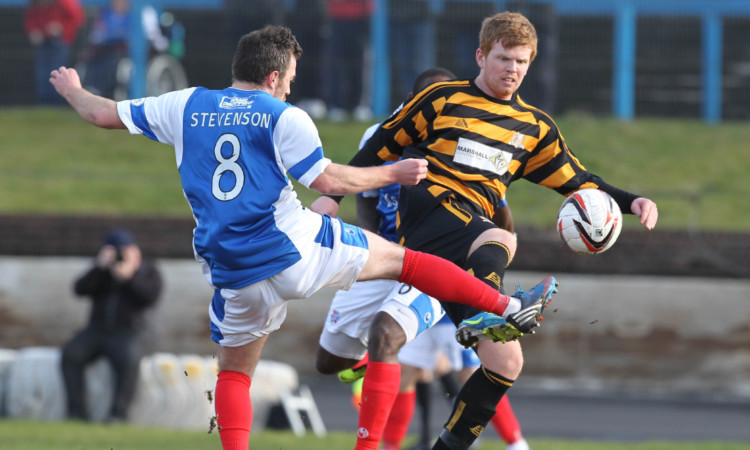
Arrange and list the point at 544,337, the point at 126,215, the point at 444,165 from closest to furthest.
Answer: the point at 444,165, the point at 544,337, the point at 126,215

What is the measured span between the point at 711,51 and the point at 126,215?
9.19 metres

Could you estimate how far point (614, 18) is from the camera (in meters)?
17.1

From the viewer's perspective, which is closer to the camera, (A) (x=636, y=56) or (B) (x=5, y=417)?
(B) (x=5, y=417)

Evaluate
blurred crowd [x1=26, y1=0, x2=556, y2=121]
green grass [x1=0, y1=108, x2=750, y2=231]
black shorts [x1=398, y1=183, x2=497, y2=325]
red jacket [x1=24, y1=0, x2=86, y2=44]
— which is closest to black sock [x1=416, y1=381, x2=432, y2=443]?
black shorts [x1=398, y1=183, x2=497, y2=325]

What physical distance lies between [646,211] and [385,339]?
1625 millimetres

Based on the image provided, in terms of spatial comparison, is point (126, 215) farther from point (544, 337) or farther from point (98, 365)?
point (544, 337)

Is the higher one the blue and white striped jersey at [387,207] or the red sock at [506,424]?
the blue and white striped jersey at [387,207]

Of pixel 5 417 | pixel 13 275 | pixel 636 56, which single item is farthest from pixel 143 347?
pixel 636 56

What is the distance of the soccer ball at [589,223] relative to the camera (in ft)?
19.9

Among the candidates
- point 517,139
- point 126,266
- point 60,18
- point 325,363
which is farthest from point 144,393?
point 60,18

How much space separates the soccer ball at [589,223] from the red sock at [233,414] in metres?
1.95

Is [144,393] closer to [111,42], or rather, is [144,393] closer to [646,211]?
[646,211]

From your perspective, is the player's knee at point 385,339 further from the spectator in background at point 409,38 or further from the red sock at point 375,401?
the spectator in background at point 409,38

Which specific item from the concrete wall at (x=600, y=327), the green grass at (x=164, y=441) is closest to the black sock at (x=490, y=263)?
the green grass at (x=164, y=441)
